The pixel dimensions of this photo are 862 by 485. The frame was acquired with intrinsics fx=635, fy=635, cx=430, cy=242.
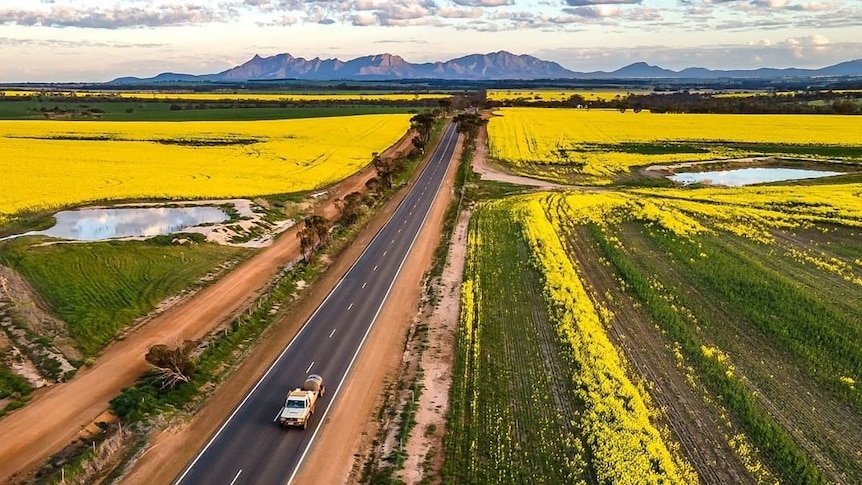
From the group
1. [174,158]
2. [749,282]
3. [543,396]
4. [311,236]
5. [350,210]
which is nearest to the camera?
[543,396]

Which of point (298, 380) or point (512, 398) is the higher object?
point (512, 398)

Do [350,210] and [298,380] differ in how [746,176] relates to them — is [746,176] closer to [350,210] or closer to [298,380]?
[350,210]

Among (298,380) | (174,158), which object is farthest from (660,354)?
(174,158)

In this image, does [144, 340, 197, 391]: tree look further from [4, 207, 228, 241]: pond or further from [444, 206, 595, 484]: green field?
[4, 207, 228, 241]: pond

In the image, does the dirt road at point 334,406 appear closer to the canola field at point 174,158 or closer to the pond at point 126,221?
the pond at point 126,221

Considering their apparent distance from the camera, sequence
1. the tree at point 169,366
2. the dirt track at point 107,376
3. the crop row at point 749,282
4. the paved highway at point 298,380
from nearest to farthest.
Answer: the paved highway at point 298,380
the dirt track at point 107,376
the crop row at point 749,282
the tree at point 169,366

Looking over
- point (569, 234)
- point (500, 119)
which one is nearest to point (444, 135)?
point (500, 119)

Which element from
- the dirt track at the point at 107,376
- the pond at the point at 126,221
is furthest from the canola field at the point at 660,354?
the pond at the point at 126,221
